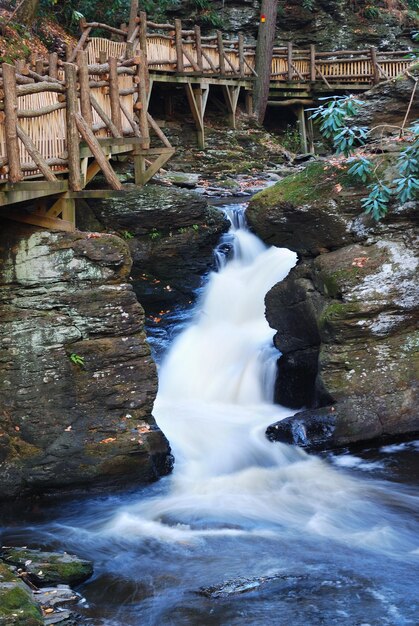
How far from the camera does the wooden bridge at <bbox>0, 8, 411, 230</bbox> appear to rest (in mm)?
9836

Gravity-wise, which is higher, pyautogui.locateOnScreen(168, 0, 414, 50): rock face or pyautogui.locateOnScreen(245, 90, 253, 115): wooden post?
pyautogui.locateOnScreen(168, 0, 414, 50): rock face

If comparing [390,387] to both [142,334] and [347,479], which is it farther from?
[142,334]

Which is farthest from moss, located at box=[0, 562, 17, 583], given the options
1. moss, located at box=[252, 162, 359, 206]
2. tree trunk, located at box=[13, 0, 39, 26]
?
tree trunk, located at box=[13, 0, 39, 26]

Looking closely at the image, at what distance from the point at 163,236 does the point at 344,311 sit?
4838 millimetres

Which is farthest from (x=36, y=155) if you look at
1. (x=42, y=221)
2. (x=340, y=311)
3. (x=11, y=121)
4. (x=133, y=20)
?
(x=133, y=20)

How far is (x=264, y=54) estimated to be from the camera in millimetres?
25266

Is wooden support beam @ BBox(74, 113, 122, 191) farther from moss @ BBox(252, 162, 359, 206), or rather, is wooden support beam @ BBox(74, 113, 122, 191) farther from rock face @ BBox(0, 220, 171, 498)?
moss @ BBox(252, 162, 359, 206)

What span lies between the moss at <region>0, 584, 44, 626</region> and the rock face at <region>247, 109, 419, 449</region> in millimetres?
5393

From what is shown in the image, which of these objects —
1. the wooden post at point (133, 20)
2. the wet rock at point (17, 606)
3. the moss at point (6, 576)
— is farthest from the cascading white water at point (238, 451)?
the wooden post at point (133, 20)

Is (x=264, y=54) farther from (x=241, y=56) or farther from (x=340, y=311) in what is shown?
(x=340, y=311)

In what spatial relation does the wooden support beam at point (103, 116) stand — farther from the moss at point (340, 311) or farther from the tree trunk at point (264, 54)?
the tree trunk at point (264, 54)

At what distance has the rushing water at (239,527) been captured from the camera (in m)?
7.97

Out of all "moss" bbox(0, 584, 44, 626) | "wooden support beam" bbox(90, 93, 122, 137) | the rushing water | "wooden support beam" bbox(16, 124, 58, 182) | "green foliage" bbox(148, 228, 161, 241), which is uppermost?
"wooden support beam" bbox(90, 93, 122, 137)

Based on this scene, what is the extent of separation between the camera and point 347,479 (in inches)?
429
